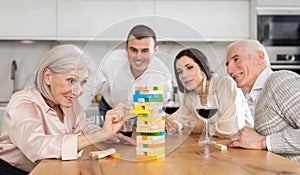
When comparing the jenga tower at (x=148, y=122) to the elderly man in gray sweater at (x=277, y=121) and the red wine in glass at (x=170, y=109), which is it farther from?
the elderly man in gray sweater at (x=277, y=121)

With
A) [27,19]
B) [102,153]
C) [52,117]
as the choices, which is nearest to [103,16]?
[27,19]

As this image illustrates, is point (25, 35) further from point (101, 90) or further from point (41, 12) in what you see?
point (101, 90)

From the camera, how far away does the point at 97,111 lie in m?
1.45

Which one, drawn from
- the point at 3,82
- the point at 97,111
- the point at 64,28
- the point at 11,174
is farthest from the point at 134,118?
the point at 3,82

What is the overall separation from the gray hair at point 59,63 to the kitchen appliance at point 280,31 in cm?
235

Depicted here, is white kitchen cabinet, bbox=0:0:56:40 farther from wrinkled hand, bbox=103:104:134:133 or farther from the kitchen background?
wrinkled hand, bbox=103:104:134:133

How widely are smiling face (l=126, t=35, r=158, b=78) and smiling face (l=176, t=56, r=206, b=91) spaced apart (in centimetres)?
14

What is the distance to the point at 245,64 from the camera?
6.83 ft

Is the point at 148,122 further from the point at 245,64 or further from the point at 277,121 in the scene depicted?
the point at 245,64

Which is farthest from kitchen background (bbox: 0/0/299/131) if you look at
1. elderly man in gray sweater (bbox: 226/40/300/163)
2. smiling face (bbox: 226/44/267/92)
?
elderly man in gray sweater (bbox: 226/40/300/163)

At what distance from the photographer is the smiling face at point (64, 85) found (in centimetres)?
158

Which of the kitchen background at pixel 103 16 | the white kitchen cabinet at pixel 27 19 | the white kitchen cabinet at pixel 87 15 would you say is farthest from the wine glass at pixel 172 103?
the white kitchen cabinet at pixel 27 19

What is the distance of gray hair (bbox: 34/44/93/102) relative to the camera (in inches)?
63.2

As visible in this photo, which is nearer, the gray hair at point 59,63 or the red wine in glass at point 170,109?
Result: the red wine in glass at point 170,109
